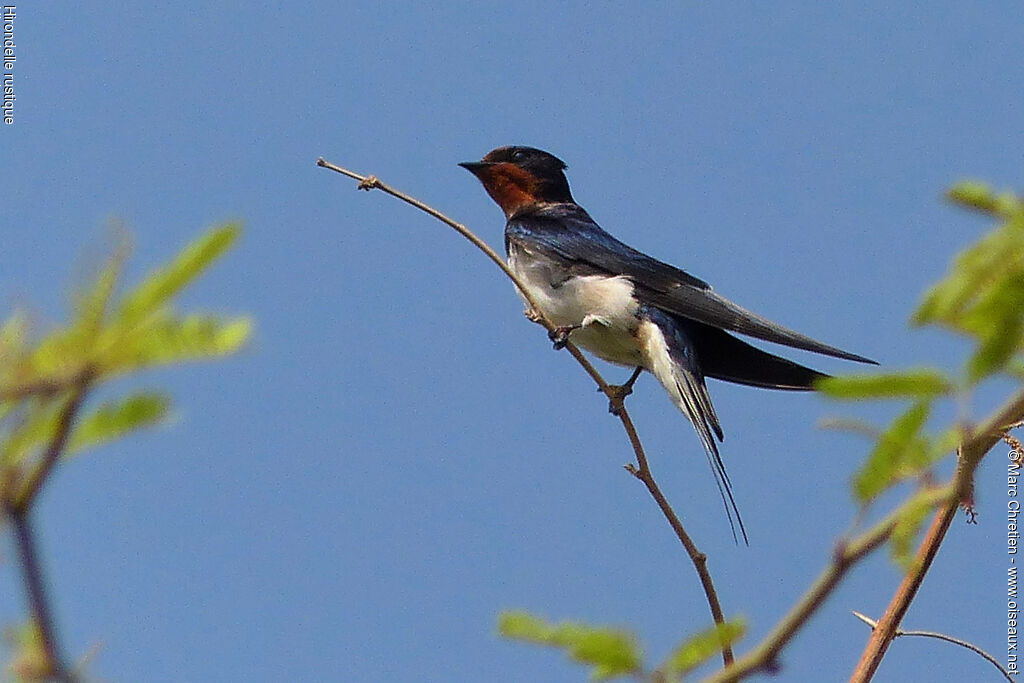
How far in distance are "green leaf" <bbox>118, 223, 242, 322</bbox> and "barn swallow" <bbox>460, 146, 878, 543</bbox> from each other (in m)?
3.54

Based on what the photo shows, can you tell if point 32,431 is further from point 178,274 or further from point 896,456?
point 896,456

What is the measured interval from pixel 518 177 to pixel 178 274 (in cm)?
621

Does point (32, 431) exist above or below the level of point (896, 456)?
below

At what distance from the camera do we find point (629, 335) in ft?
18.0

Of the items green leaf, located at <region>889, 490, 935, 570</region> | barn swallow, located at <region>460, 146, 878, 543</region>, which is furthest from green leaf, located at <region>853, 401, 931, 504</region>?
barn swallow, located at <region>460, 146, 878, 543</region>

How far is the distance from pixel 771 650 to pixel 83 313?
475 mm

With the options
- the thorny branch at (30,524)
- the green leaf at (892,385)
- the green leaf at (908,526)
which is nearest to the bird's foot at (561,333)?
the green leaf at (908,526)

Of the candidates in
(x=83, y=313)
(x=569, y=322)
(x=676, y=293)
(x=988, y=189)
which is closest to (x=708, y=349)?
(x=676, y=293)

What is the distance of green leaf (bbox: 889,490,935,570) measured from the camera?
3.05 ft

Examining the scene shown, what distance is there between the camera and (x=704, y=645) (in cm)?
110

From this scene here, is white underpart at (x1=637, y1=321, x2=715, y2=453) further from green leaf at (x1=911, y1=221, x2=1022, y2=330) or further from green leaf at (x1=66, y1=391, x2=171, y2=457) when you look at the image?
green leaf at (x1=66, y1=391, x2=171, y2=457)

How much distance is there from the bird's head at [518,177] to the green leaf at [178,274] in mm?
5966

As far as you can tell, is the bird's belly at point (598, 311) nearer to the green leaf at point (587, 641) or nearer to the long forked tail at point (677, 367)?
the long forked tail at point (677, 367)

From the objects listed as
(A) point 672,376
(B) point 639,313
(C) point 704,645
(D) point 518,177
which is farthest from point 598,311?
(C) point 704,645
